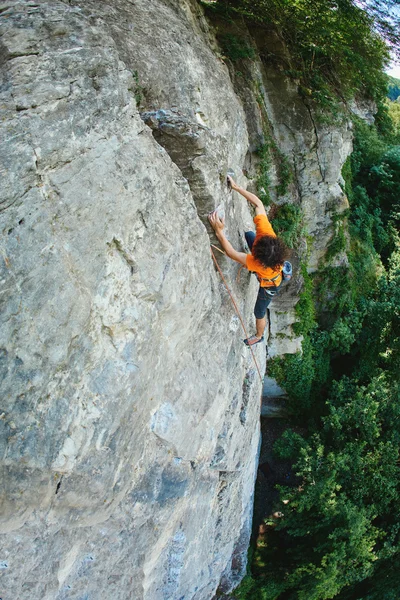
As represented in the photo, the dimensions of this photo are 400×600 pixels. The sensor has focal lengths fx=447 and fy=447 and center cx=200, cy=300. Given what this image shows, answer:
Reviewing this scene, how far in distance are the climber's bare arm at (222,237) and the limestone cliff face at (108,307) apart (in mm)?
148

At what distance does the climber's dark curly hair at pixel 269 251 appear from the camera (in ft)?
19.4

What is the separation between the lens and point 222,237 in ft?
20.0

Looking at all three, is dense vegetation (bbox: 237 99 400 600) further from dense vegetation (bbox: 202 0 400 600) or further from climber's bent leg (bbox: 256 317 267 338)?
climber's bent leg (bbox: 256 317 267 338)

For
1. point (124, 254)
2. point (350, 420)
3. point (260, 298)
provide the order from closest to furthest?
point (124, 254), point (260, 298), point (350, 420)

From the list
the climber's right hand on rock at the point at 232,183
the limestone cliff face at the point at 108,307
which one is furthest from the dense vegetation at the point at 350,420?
the climber's right hand on rock at the point at 232,183

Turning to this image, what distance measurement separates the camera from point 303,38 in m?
10.6

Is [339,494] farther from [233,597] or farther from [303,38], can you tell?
[303,38]

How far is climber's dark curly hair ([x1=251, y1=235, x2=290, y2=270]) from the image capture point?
5922mm

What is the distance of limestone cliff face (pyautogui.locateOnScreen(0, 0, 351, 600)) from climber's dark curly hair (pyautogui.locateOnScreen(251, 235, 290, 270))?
66 centimetres

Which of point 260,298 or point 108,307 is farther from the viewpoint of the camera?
point 260,298

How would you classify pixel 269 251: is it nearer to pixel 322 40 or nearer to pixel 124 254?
pixel 124 254

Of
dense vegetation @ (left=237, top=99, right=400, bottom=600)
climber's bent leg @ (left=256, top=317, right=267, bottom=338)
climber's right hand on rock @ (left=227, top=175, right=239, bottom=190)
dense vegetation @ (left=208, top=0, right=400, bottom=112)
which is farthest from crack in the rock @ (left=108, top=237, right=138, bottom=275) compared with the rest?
dense vegetation @ (left=237, top=99, right=400, bottom=600)

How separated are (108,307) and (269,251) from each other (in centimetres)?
250

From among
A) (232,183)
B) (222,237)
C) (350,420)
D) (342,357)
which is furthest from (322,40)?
(350,420)
